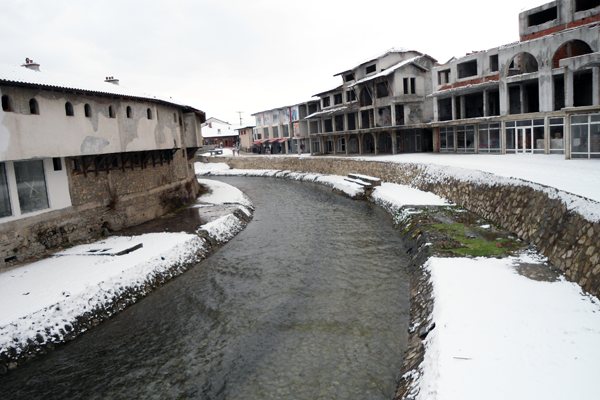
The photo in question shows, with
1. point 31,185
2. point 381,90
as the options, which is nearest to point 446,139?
point 381,90

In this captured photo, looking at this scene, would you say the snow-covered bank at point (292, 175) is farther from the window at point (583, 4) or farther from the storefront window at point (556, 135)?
the window at point (583, 4)

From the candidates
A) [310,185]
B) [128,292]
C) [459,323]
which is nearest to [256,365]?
[459,323]

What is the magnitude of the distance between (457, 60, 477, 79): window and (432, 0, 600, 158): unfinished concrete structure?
0.07 meters

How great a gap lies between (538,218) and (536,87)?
70.3 feet

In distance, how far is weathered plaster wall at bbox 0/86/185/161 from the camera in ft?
47.3

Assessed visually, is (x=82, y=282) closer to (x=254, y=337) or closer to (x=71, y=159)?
(x=254, y=337)

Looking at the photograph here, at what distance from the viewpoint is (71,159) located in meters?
17.9

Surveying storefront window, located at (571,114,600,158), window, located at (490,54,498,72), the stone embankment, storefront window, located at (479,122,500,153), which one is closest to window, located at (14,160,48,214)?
the stone embankment

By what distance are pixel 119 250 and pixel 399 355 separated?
11.4 metres

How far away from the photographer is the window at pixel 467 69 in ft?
107

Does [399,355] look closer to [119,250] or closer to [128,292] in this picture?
[128,292]

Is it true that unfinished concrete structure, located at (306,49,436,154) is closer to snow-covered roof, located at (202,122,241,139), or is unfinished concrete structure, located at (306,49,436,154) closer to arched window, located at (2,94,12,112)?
arched window, located at (2,94,12,112)

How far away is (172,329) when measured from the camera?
11211 millimetres

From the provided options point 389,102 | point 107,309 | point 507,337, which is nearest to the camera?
point 507,337
